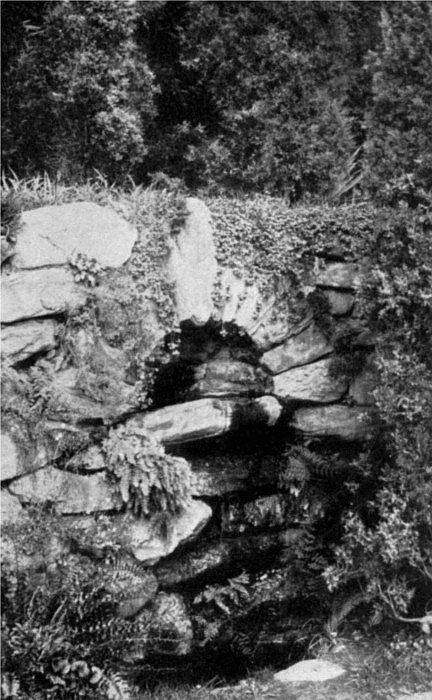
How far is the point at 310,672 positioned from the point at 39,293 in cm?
351

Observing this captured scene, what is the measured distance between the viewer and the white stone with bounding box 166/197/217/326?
19.6 feet

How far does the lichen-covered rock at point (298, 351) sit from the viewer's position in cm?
630

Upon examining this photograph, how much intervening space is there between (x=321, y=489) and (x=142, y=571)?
177 centimetres

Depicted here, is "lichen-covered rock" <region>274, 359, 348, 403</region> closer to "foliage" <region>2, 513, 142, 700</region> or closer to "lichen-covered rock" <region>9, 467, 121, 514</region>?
"lichen-covered rock" <region>9, 467, 121, 514</region>

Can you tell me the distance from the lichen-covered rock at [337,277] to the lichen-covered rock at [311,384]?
2.12 ft

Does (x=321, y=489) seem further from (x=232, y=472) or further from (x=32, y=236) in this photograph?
(x=32, y=236)

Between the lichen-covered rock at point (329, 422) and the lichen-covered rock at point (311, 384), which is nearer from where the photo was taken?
the lichen-covered rock at point (311, 384)

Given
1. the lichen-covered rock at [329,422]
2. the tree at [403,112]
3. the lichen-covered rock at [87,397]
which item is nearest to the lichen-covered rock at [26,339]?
the lichen-covered rock at [87,397]

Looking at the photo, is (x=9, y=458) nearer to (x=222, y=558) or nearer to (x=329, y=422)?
(x=222, y=558)

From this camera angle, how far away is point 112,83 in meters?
8.24

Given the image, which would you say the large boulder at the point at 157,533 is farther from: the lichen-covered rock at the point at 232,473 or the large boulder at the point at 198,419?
the large boulder at the point at 198,419

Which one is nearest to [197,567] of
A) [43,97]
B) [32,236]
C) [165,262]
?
[165,262]

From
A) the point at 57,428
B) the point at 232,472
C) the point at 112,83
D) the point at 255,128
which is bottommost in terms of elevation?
the point at 232,472

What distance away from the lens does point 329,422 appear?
642 cm
